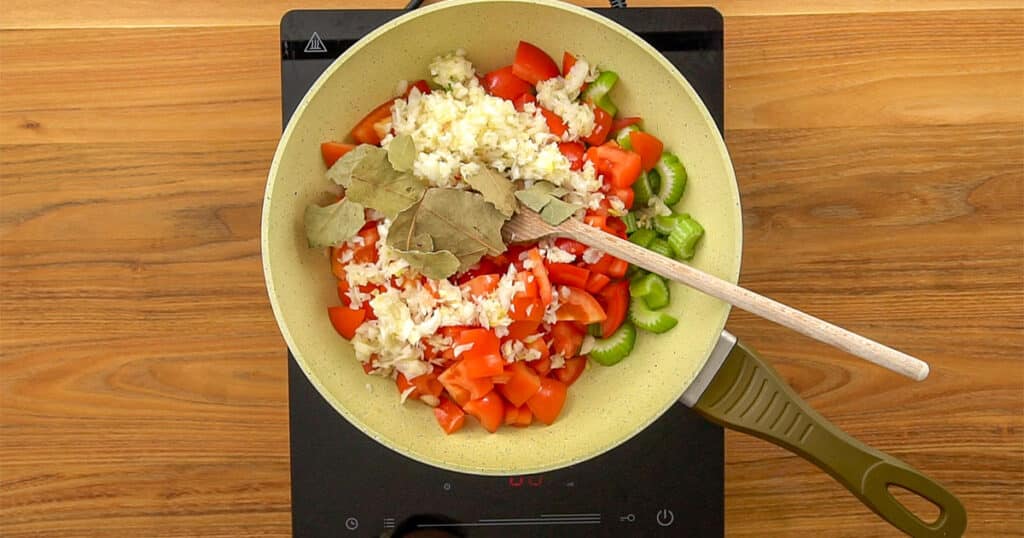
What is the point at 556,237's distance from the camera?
1.25m

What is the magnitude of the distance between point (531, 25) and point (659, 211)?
336 mm

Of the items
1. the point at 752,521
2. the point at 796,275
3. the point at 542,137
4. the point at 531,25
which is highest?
the point at 531,25

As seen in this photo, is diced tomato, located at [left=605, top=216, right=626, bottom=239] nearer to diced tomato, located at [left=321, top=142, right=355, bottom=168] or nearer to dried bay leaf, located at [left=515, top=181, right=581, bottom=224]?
dried bay leaf, located at [left=515, top=181, right=581, bottom=224]

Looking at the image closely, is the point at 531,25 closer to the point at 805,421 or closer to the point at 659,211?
the point at 659,211

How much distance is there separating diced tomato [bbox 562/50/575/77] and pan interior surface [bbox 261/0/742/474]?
0.04ft

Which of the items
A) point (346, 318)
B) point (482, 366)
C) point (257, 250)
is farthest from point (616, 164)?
point (257, 250)

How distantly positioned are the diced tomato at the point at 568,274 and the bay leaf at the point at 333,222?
0.93 feet

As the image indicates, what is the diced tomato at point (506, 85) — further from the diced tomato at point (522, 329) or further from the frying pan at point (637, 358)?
the diced tomato at point (522, 329)

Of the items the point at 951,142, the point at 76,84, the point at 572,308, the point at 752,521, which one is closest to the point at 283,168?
the point at 572,308

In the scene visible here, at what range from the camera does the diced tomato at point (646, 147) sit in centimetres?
126

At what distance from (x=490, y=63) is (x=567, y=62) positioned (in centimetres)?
12

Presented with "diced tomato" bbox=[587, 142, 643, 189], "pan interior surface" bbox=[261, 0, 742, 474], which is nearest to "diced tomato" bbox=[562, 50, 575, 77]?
"pan interior surface" bbox=[261, 0, 742, 474]

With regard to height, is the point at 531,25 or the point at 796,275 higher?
the point at 531,25

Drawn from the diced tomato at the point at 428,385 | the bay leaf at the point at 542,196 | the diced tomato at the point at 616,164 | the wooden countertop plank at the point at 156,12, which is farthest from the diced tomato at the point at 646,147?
the diced tomato at the point at 428,385
